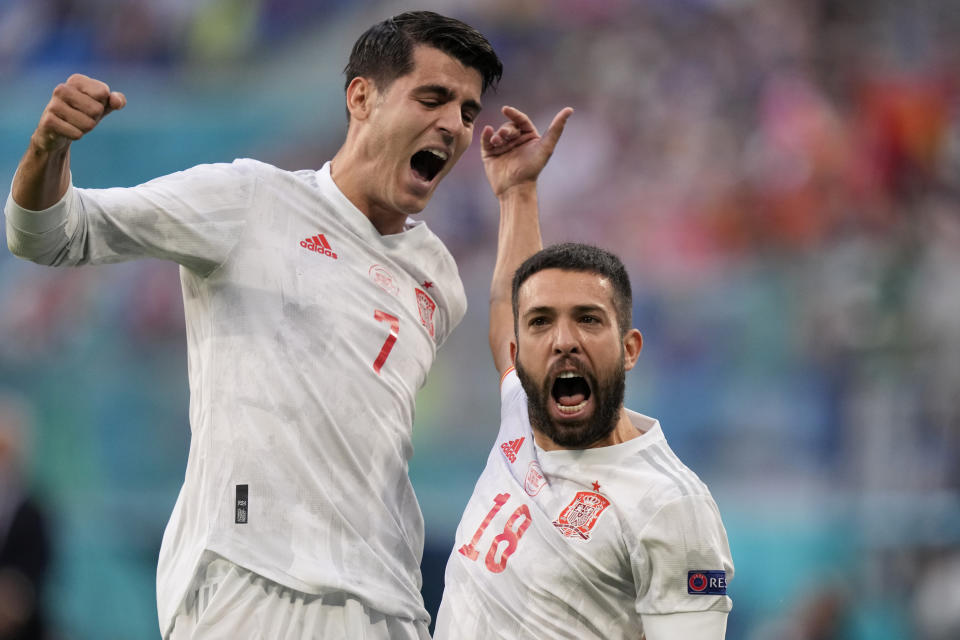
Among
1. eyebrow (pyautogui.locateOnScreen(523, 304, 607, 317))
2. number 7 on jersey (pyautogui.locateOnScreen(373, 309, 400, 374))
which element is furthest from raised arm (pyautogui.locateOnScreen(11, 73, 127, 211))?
eyebrow (pyautogui.locateOnScreen(523, 304, 607, 317))

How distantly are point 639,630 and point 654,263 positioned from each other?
16.6ft

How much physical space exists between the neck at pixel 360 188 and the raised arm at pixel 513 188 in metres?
0.56

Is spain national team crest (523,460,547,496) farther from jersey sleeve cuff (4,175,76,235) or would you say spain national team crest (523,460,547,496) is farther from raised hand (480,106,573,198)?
jersey sleeve cuff (4,175,76,235)

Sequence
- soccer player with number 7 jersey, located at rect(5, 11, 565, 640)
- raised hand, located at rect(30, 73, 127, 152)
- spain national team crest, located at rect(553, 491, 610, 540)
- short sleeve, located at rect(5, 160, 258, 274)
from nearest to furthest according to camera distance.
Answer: raised hand, located at rect(30, 73, 127, 152) → short sleeve, located at rect(5, 160, 258, 274) → soccer player with number 7 jersey, located at rect(5, 11, 565, 640) → spain national team crest, located at rect(553, 491, 610, 540)

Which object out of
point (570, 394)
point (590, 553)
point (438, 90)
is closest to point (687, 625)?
point (590, 553)

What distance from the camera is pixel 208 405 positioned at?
255cm

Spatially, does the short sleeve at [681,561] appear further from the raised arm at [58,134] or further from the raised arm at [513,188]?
the raised arm at [58,134]

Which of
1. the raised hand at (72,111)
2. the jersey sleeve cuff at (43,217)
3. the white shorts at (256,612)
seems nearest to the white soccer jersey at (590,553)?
the white shorts at (256,612)

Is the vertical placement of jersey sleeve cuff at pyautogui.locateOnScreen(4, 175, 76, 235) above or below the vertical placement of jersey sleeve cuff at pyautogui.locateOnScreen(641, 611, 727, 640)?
above

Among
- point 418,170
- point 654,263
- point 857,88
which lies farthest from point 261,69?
point 418,170

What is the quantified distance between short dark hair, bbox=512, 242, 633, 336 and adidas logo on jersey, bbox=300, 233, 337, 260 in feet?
1.76

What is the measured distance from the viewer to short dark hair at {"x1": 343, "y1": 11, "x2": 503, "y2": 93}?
2.93m

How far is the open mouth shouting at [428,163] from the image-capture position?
3006mm

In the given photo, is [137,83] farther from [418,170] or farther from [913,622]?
[913,622]
